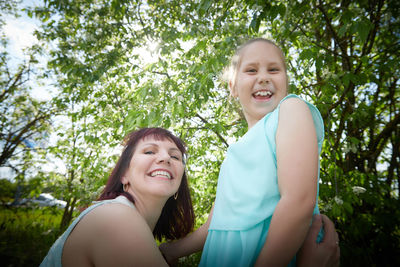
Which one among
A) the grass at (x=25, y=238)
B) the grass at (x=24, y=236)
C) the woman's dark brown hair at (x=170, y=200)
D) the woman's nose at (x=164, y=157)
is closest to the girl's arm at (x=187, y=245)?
the woman's dark brown hair at (x=170, y=200)

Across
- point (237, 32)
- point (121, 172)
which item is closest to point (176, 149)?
point (121, 172)

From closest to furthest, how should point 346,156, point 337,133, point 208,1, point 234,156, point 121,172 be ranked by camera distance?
point 234,156, point 121,172, point 208,1, point 337,133, point 346,156

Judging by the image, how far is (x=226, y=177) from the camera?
1.07m

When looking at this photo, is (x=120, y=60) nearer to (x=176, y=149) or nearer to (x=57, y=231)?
(x=176, y=149)

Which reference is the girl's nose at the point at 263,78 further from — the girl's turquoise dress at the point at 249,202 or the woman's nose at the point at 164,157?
the woman's nose at the point at 164,157

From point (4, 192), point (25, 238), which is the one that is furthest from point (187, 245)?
point (25, 238)

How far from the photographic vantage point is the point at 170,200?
1769mm

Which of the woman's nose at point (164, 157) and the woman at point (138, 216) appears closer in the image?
the woman at point (138, 216)

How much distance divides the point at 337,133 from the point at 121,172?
4369mm

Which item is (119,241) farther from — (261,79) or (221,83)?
(221,83)

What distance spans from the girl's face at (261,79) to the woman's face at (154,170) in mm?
650

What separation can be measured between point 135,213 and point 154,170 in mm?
374

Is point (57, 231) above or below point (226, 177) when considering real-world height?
below

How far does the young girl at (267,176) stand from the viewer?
2.25ft
